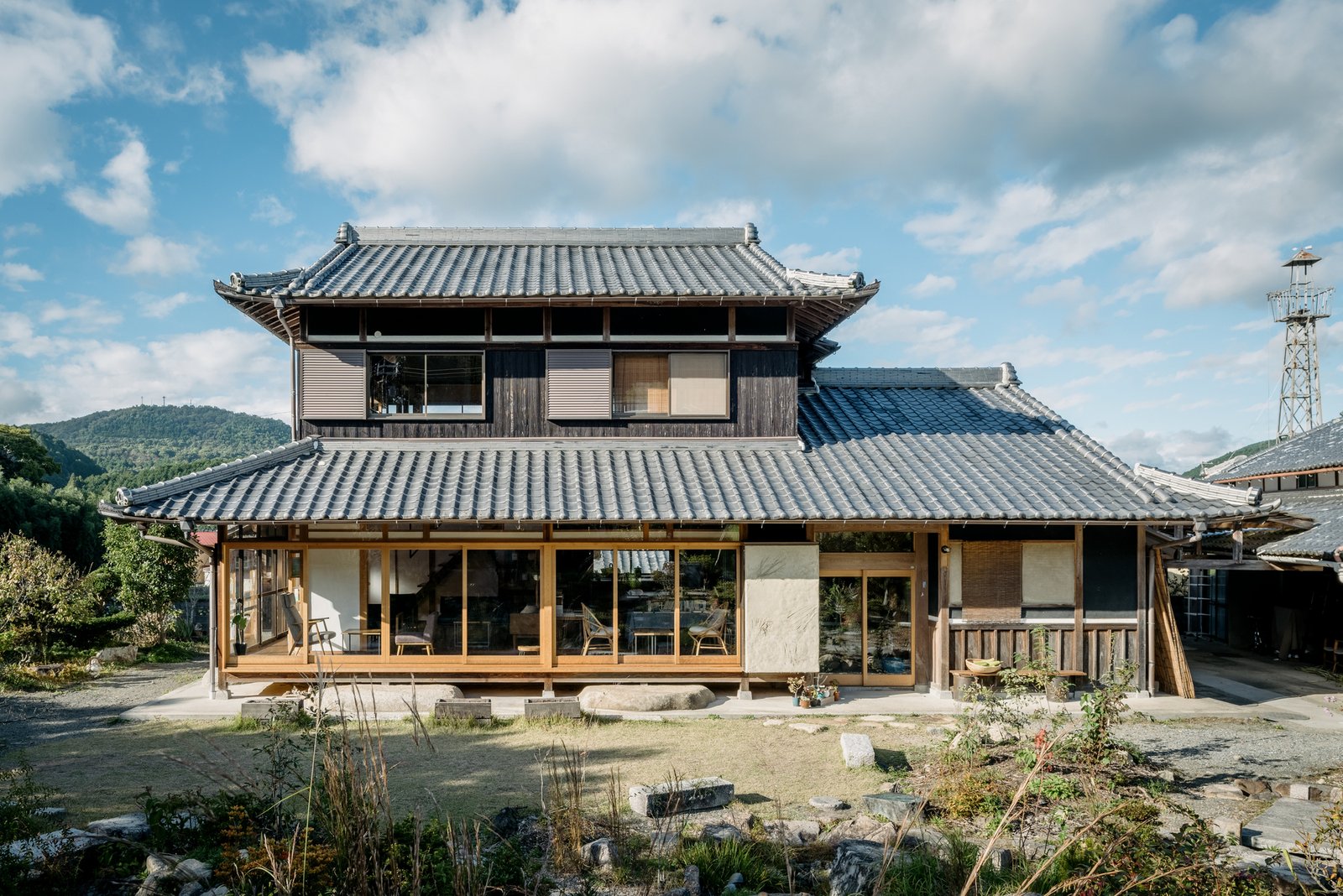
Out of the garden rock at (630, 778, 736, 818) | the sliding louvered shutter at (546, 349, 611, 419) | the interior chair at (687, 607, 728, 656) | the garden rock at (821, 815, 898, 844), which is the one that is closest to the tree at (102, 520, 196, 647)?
the sliding louvered shutter at (546, 349, 611, 419)

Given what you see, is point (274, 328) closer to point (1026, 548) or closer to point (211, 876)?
point (211, 876)

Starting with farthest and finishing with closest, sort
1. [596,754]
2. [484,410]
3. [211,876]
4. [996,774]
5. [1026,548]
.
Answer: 1. [484,410]
2. [1026,548]
3. [596,754]
4. [996,774]
5. [211,876]

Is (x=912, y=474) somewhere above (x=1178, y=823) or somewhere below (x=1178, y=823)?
above

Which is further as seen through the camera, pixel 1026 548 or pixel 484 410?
pixel 484 410

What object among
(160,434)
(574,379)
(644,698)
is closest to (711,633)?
(644,698)

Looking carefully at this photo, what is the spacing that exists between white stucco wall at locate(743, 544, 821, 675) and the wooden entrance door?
782 millimetres

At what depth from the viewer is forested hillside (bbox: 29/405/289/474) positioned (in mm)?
69875

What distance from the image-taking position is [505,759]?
866 cm

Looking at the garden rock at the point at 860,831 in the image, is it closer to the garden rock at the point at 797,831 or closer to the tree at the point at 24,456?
the garden rock at the point at 797,831

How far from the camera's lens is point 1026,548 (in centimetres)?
1166

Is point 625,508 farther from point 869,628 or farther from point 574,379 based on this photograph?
point 869,628

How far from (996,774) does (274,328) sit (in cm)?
1295

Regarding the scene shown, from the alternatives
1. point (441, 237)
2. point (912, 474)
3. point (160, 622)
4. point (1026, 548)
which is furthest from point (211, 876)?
point (160, 622)

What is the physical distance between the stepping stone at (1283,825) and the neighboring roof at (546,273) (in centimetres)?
778
